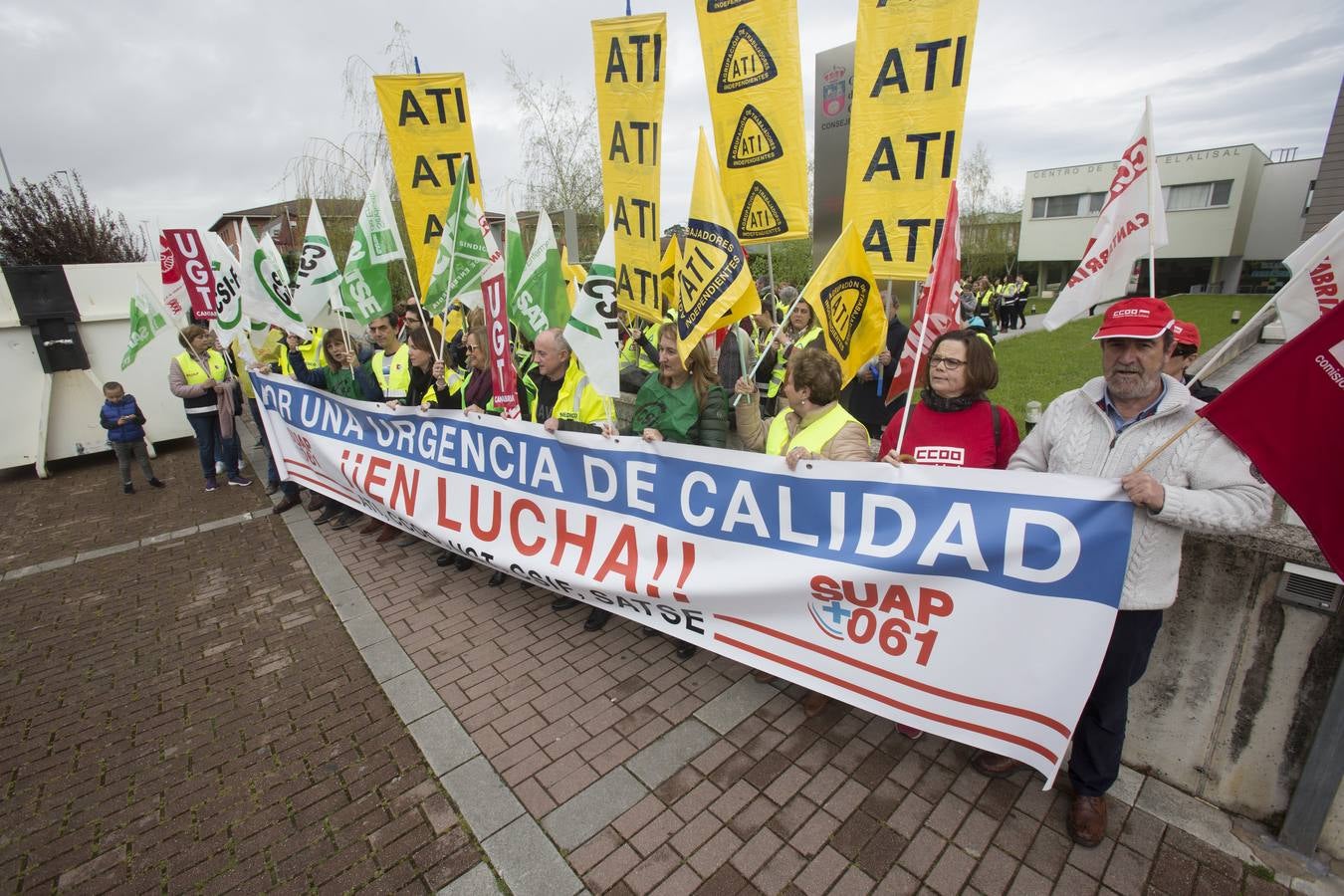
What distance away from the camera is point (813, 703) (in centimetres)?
359

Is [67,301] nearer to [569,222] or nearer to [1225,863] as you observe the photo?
[569,222]

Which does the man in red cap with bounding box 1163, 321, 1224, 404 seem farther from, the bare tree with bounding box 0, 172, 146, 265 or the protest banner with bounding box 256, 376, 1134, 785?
the bare tree with bounding box 0, 172, 146, 265

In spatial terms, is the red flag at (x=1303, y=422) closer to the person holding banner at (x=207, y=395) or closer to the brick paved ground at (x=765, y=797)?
the brick paved ground at (x=765, y=797)

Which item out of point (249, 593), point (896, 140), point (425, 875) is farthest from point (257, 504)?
point (896, 140)

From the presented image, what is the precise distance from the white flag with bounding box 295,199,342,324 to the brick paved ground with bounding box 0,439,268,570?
3.14 meters

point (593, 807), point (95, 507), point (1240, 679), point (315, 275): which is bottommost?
point (95, 507)

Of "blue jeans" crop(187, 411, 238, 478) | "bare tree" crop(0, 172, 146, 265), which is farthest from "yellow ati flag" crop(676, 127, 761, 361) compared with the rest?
"bare tree" crop(0, 172, 146, 265)

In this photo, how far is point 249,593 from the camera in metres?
5.38

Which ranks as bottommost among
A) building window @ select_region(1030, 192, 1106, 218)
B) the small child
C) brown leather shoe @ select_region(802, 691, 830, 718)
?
brown leather shoe @ select_region(802, 691, 830, 718)

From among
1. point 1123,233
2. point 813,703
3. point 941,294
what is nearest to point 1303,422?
point 1123,233

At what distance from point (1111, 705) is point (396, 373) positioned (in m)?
6.01

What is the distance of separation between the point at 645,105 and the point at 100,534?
25.4 feet

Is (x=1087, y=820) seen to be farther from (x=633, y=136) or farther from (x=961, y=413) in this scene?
(x=633, y=136)

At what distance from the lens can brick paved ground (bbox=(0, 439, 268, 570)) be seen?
6914 millimetres
